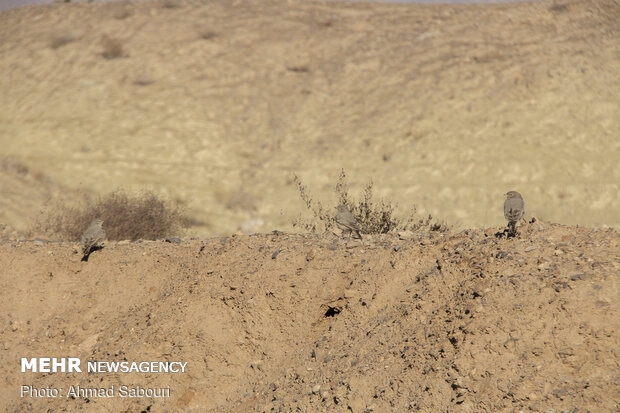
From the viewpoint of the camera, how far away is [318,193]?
58.5 feet

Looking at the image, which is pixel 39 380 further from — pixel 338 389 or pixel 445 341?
pixel 445 341

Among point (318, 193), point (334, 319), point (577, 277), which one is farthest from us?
point (318, 193)

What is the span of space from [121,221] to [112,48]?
14.0 metres

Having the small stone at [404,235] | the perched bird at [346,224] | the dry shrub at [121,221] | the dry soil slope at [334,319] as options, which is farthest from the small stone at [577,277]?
the dry shrub at [121,221]

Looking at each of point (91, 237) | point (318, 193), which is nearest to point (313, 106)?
point (318, 193)

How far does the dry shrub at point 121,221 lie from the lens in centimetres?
1266

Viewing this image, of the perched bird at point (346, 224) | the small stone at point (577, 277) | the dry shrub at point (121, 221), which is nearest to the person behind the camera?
the small stone at point (577, 277)

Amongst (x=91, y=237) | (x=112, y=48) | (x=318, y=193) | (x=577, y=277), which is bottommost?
(x=318, y=193)

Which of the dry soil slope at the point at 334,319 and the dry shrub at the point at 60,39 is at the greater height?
the dry soil slope at the point at 334,319

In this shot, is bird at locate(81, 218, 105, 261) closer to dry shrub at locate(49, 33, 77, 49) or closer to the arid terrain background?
the arid terrain background

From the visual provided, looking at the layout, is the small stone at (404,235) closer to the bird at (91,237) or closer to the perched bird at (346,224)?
the perched bird at (346,224)

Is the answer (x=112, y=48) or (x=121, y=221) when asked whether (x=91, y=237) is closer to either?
(x=121, y=221)

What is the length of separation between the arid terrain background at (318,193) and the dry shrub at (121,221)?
47 cm

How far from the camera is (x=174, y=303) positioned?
305 inches
